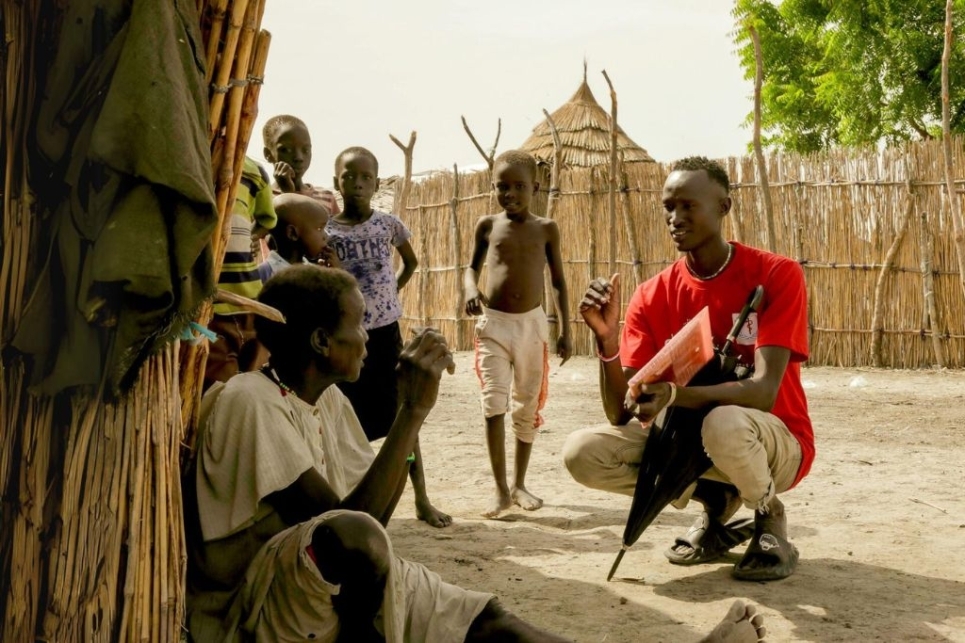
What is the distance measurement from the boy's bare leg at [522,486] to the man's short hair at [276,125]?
5.93ft

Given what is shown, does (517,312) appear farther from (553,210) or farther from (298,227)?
(553,210)

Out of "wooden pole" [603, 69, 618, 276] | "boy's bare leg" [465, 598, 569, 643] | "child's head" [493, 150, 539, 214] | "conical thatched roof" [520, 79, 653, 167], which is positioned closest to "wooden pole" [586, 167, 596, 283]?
"wooden pole" [603, 69, 618, 276]

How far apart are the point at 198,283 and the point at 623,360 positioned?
215 cm

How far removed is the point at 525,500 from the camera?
497 centimetres

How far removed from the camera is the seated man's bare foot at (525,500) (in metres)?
4.95

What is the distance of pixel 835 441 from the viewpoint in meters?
6.62

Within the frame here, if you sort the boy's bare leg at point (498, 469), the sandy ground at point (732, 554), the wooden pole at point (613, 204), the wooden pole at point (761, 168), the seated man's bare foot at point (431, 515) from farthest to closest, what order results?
the wooden pole at point (613, 204) < the wooden pole at point (761, 168) < the boy's bare leg at point (498, 469) < the seated man's bare foot at point (431, 515) < the sandy ground at point (732, 554)

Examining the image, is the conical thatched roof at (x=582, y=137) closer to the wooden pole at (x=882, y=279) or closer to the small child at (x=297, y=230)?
the wooden pole at (x=882, y=279)

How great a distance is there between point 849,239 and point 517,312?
21.5 ft

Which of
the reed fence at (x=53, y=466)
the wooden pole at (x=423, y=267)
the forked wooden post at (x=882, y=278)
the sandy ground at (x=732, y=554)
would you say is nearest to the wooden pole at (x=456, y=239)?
the wooden pole at (x=423, y=267)

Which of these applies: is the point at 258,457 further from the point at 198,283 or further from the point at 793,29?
the point at 793,29

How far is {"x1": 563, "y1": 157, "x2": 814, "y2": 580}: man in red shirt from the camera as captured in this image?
139 inches

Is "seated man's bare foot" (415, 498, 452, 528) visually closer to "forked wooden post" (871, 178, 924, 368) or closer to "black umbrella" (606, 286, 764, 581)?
"black umbrella" (606, 286, 764, 581)

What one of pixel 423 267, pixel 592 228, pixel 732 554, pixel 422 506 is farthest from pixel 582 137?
pixel 732 554
